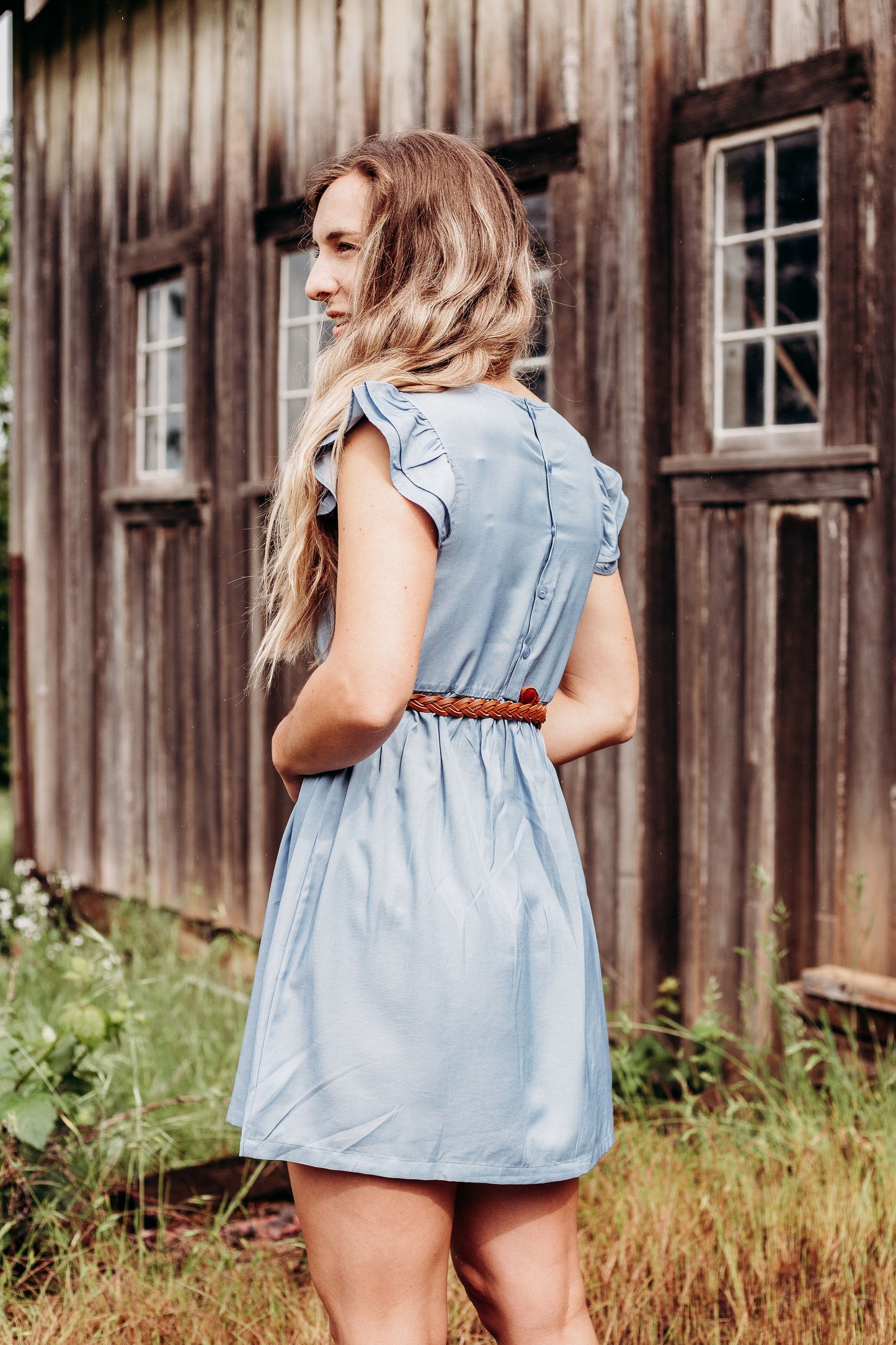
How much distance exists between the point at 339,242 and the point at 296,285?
443cm

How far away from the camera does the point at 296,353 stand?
241 inches

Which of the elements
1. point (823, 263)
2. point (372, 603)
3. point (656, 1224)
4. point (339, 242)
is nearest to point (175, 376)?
point (823, 263)

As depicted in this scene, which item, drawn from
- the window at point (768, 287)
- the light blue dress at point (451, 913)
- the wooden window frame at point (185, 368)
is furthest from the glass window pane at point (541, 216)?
the light blue dress at point (451, 913)

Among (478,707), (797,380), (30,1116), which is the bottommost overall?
(30,1116)

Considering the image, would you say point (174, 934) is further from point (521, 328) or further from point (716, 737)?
point (521, 328)

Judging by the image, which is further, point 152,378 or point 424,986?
point 152,378

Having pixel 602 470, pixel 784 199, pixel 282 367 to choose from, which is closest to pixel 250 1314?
pixel 602 470

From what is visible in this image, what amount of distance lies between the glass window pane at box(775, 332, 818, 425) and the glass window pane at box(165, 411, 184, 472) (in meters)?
3.61

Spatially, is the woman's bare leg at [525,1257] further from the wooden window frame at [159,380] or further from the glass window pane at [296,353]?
the wooden window frame at [159,380]

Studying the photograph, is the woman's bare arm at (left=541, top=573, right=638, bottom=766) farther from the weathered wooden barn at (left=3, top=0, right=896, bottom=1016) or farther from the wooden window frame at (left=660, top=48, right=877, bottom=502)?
the wooden window frame at (left=660, top=48, right=877, bottom=502)

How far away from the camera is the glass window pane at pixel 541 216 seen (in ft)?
15.6

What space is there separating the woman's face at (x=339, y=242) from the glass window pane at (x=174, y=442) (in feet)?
16.9

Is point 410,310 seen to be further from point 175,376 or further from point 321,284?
point 175,376

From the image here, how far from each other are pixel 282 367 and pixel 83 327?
175 cm
